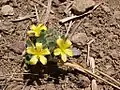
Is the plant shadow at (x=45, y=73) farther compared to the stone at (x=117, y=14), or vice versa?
the stone at (x=117, y=14)

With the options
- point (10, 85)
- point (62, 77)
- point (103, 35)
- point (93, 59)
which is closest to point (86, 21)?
point (103, 35)

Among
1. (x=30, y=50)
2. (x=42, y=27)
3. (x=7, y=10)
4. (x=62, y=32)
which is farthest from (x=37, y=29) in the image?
(x=7, y=10)

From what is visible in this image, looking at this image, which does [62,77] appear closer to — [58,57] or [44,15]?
[58,57]

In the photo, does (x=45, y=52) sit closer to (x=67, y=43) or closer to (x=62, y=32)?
(x=67, y=43)

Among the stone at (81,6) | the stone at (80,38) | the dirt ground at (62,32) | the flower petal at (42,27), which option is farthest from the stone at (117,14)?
the flower petal at (42,27)

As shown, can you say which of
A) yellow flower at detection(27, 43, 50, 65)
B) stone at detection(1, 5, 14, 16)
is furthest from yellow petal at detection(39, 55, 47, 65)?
stone at detection(1, 5, 14, 16)

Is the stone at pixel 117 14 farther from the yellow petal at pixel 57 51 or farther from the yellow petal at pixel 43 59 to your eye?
the yellow petal at pixel 43 59

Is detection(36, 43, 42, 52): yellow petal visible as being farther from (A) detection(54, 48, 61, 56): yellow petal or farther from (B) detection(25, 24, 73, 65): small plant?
(A) detection(54, 48, 61, 56): yellow petal
